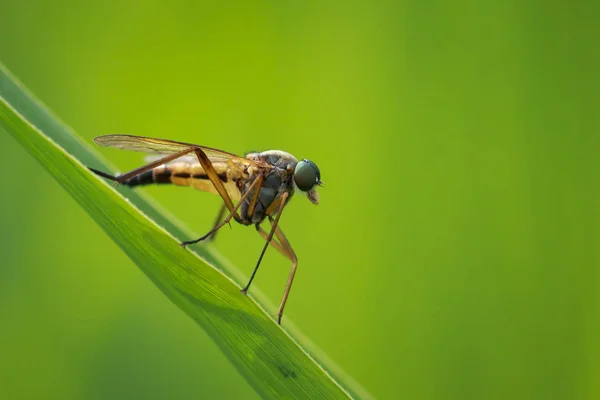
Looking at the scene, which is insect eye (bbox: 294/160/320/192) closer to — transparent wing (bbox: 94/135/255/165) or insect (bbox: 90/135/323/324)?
insect (bbox: 90/135/323/324)

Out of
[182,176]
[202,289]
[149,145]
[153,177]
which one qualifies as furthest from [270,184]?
[202,289]

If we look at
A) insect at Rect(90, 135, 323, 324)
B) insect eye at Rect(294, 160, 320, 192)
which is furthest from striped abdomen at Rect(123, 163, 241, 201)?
insect eye at Rect(294, 160, 320, 192)

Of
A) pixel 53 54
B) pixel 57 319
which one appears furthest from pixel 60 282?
pixel 53 54

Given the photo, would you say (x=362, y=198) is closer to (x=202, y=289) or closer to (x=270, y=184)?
(x=270, y=184)

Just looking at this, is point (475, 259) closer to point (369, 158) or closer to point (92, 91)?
point (369, 158)

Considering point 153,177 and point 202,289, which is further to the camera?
point 153,177

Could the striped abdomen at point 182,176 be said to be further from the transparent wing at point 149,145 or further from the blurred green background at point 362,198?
the blurred green background at point 362,198

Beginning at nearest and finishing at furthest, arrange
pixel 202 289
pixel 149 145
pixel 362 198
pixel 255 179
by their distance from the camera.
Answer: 1. pixel 202 289
2. pixel 149 145
3. pixel 255 179
4. pixel 362 198
